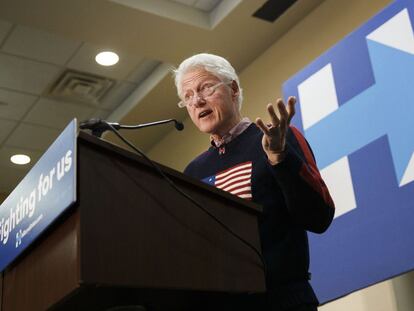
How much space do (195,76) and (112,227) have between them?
0.76 meters

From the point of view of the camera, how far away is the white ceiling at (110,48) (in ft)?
12.9

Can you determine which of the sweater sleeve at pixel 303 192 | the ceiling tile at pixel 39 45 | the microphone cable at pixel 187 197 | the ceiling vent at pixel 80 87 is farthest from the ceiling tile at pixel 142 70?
the microphone cable at pixel 187 197

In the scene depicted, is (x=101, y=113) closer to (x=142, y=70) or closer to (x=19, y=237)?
(x=142, y=70)

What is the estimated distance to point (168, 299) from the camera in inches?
45.0

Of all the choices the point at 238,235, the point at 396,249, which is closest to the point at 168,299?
the point at 238,235

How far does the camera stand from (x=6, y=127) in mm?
5297

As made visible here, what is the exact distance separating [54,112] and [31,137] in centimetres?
48

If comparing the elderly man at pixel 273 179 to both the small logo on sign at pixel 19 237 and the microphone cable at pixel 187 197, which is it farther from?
the small logo on sign at pixel 19 237

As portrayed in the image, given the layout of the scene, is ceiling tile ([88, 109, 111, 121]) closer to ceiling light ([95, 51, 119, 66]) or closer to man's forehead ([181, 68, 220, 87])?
ceiling light ([95, 51, 119, 66])

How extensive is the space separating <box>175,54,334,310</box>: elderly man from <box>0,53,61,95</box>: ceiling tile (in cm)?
306

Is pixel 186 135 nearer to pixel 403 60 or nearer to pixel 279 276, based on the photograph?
pixel 403 60

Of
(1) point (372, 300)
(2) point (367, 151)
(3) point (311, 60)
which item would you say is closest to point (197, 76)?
(2) point (367, 151)

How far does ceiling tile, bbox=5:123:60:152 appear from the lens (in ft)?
17.6

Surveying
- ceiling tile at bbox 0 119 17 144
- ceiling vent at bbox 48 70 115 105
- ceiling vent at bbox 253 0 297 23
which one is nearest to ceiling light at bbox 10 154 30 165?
ceiling tile at bbox 0 119 17 144
